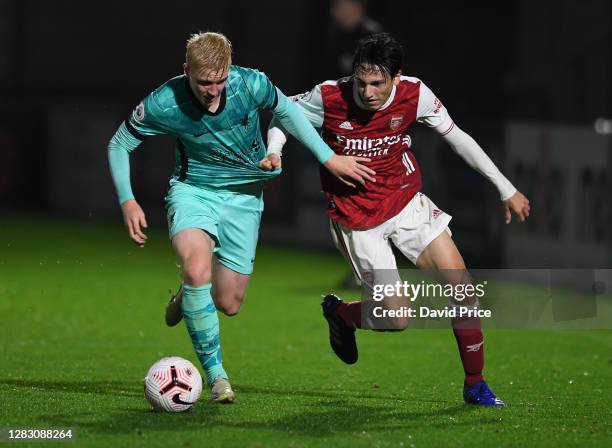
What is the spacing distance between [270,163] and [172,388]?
43.9 inches

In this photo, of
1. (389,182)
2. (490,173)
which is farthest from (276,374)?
(490,173)

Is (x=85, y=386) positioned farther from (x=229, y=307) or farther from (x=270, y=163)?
(x=270, y=163)

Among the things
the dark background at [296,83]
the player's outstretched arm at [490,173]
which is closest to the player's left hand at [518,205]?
the player's outstretched arm at [490,173]

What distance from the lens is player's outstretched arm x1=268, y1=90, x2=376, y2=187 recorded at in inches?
249

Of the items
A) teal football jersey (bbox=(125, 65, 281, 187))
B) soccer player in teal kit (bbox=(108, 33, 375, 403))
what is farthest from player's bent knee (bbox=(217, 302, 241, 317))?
teal football jersey (bbox=(125, 65, 281, 187))

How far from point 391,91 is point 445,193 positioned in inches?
267

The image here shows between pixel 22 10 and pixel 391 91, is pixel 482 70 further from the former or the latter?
pixel 391 91

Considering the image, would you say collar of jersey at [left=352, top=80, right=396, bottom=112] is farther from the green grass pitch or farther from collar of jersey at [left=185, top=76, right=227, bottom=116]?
the green grass pitch

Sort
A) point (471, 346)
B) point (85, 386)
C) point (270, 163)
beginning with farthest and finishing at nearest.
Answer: point (85, 386) < point (471, 346) < point (270, 163)

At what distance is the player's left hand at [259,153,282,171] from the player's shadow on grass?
1.39 meters

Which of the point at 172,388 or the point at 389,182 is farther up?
the point at 389,182

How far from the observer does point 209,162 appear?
6.66 m

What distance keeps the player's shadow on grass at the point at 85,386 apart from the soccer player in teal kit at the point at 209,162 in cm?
55

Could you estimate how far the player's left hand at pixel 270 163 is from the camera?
607cm
